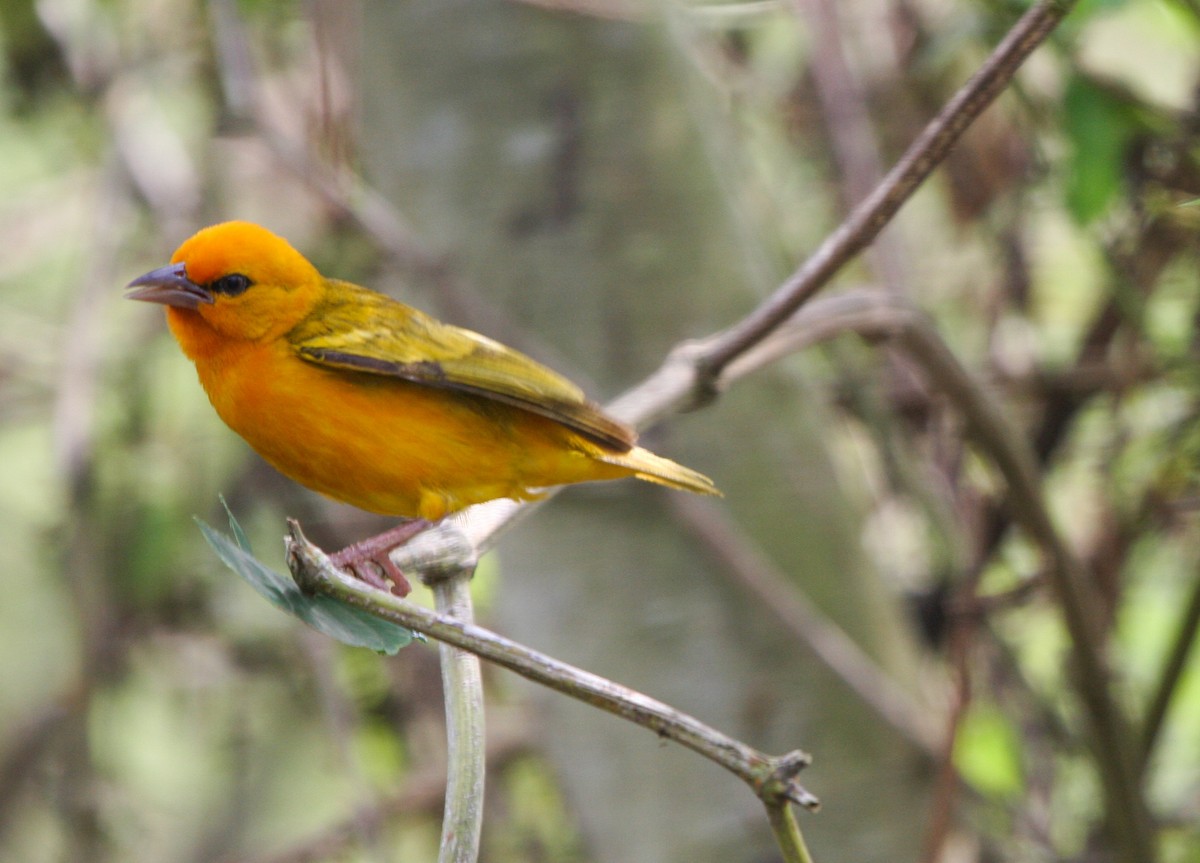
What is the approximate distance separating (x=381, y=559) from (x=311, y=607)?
73 centimetres

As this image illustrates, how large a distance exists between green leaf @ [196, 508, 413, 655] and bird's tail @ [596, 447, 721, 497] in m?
0.99

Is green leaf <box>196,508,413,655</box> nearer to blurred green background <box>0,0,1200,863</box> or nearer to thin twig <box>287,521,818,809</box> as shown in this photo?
thin twig <box>287,521,818,809</box>

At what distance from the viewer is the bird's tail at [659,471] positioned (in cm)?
267

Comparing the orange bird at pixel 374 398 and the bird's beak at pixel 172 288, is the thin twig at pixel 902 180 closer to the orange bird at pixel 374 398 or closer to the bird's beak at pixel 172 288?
the orange bird at pixel 374 398

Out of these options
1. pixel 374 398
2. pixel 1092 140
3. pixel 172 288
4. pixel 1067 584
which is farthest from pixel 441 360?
pixel 1092 140

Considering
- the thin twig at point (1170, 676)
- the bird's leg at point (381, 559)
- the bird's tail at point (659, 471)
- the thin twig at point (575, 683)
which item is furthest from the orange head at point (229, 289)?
the thin twig at point (1170, 676)

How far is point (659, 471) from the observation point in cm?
267

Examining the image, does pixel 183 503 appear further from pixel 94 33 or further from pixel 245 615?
pixel 94 33

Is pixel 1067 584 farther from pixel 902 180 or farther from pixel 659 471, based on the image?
pixel 902 180

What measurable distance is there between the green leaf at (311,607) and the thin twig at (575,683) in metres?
0.03

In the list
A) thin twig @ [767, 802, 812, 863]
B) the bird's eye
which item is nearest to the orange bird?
the bird's eye

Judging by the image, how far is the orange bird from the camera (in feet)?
8.42

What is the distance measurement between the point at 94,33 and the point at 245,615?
2.36 metres

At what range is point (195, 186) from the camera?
17.1 ft
